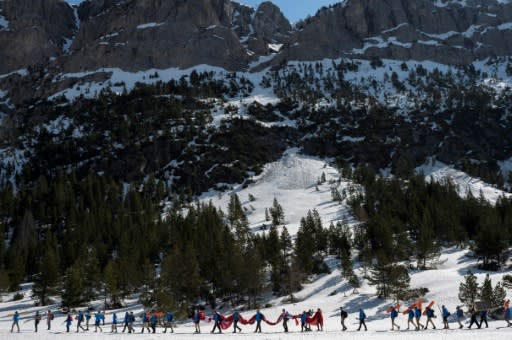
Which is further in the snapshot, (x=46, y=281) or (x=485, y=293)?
(x=46, y=281)

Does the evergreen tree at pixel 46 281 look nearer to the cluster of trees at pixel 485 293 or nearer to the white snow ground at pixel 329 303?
the white snow ground at pixel 329 303

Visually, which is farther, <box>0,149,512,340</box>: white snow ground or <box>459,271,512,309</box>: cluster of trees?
<box>459,271,512,309</box>: cluster of trees

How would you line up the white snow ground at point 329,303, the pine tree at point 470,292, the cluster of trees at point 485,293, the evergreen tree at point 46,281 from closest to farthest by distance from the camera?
the white snow ground at point 329,303 → the cluster of trees at point 485,293 → the pine tree at point 470,292 → the evergreen tree at point 46,281

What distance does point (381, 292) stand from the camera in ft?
180

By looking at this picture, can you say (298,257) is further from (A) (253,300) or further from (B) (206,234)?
(B) (206,234)

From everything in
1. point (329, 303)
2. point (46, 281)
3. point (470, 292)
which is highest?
point (46, 281)

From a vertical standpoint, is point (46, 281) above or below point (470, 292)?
above

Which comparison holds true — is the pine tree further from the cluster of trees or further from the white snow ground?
the white snow ground

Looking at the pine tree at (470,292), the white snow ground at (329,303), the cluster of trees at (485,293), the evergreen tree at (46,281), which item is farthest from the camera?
the evergreen tree at (46,281)

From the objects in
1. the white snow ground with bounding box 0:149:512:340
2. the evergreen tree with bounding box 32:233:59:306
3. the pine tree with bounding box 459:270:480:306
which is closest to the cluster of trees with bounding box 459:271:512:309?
the pine tree with bounding box 459:270:480:306

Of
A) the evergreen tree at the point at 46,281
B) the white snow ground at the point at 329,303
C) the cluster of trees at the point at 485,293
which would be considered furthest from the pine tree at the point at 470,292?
the evergreen tree at the point at 46,281

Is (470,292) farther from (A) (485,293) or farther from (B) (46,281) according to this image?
(B) (46,281)

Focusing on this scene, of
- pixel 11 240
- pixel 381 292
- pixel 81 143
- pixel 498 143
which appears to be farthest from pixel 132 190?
pixel 498 143

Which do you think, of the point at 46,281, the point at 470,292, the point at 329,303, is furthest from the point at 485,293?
the point at 46,281
